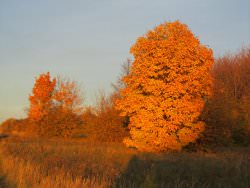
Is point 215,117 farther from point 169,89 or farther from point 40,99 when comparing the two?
point 40,99

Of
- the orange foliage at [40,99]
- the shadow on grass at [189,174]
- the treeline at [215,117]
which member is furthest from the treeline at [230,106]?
the orange foliage at [40,99]

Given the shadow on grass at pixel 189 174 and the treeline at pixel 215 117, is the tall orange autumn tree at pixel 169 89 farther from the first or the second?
the shadow on grass at pixel 189 174

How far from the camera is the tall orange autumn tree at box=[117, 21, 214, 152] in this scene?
72.4ft

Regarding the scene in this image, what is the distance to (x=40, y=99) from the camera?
47562 mm

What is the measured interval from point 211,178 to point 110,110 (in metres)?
21.7

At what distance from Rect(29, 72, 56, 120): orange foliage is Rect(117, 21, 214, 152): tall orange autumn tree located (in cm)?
2561

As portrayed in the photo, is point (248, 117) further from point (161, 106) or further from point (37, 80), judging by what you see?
point (37, 80)

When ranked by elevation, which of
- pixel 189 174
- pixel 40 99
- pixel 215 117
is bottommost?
pixel 189 174

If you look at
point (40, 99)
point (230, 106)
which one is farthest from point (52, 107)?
point (230, 106)

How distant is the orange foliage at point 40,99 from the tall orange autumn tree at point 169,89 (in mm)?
25608

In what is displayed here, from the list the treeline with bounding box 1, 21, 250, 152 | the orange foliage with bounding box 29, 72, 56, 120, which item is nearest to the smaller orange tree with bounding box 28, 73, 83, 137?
the orange foliage with bounding box 29, 72, 56, 120

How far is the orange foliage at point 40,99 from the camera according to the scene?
153ft

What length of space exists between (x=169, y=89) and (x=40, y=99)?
30145 millimetres

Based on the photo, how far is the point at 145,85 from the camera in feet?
75.7
